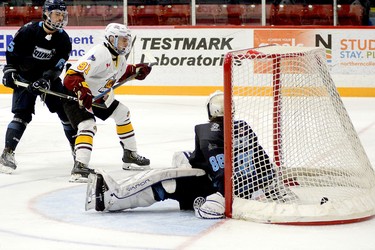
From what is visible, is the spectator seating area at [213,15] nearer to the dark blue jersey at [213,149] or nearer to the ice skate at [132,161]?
the ice skate at [132,161]

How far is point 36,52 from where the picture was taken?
5.38m

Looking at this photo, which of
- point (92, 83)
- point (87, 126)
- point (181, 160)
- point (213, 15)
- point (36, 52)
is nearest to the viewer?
point (181, 160)

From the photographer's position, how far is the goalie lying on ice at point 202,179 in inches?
151

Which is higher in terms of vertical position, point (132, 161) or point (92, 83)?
point (92, 83)

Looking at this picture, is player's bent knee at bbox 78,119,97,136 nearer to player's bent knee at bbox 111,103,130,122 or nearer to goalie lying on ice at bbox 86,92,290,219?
player's bent knee at bbox 111,103,130,122

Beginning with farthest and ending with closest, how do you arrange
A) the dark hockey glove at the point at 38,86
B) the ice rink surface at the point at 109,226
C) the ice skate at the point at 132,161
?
the ice skate at the point at 132,161
the dark hockey glove at the point at 38,86
the ice rink surface at the point at 109,226

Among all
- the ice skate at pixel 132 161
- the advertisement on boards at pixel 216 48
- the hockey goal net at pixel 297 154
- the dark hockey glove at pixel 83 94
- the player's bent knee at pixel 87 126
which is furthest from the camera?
the advertisement on boards at pixel 216 48

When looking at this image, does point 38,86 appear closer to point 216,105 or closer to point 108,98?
point 108,98

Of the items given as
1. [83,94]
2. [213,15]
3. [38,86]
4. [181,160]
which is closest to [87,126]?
[83,94]

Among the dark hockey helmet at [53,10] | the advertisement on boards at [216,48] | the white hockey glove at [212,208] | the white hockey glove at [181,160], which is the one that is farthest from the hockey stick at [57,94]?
the advertisement on boards at [216,48]

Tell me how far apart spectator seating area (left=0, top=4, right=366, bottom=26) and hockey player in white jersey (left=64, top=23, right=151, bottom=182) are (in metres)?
4.92

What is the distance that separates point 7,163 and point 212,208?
1.89 metres

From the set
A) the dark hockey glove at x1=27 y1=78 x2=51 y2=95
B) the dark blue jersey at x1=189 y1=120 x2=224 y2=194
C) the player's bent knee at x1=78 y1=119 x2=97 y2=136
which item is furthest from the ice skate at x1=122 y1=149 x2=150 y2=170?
the dark blue jersey at x1=189 y1=120 x2=224 y2=194

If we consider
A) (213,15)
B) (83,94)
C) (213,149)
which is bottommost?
(213,149)
